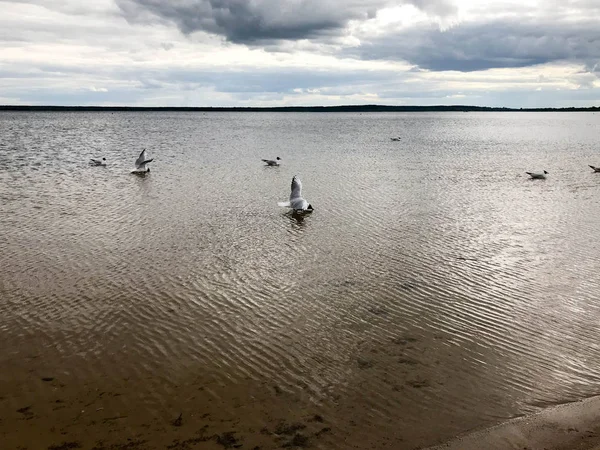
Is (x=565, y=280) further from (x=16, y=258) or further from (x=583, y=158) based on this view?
(x=583, y=158)

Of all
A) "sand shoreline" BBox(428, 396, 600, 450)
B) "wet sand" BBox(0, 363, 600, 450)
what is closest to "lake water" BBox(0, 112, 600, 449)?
"wet sand" BBox(0, 363, 600, 450)

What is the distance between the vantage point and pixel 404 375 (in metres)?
6.65

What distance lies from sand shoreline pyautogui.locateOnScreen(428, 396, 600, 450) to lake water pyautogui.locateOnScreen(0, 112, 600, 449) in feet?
0.64

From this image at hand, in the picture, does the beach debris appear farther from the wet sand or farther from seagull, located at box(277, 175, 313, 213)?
seagull, located at box(277, 175, 313, 213)

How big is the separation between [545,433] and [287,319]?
13.8 feet

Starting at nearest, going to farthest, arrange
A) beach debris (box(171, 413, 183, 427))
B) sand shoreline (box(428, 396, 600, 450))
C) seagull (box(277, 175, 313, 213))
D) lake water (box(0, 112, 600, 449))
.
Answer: sand shoreline (box(428, 396, 600, 450)) → beach debris (box(171, 413, 183, 427)) → lake water (box(0, 112, 600, 449)) → seagull (box(277, 175, 313, 213))

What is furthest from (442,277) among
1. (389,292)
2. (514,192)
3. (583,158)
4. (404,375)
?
(583,158)

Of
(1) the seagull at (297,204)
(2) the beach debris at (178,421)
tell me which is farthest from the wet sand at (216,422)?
(1) the seagull at (297,204)

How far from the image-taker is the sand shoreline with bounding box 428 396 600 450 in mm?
5172

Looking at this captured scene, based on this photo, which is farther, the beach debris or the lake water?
the lake water

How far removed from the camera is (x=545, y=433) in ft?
17.6

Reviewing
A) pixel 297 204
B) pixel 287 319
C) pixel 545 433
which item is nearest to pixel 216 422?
pixel 287 319

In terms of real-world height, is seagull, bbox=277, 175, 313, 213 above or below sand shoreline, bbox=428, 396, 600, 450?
above

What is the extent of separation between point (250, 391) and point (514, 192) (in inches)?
717
